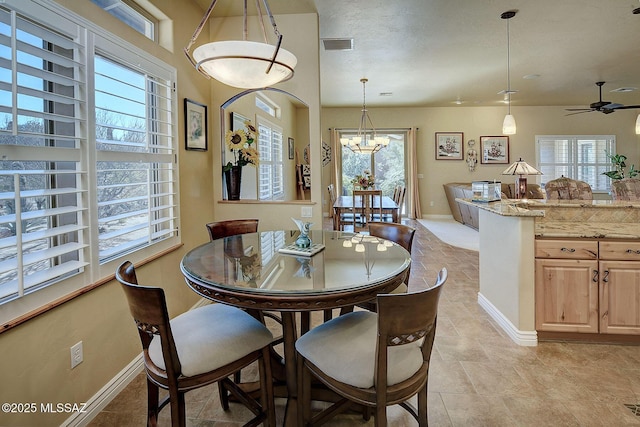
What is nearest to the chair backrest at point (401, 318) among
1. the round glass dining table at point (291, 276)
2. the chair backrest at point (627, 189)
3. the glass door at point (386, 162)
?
the round glass dining table at point (291, 276)

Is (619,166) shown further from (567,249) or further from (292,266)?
(292,266)

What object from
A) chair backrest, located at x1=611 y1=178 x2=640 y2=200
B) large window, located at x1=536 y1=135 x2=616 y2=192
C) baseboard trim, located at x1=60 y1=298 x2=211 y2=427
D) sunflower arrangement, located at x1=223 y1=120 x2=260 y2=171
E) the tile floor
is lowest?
the tile floor

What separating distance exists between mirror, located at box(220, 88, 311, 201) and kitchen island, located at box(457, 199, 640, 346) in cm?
243

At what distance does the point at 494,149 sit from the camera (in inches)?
368

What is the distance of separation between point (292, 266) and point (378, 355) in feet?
2.05

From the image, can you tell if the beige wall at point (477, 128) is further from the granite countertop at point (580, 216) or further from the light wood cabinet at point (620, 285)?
the light wood cabinet at point (620, 285)

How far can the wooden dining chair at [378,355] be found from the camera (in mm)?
1225

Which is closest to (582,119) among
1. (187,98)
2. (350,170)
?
(350,170)

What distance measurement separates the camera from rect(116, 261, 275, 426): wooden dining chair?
132 cm

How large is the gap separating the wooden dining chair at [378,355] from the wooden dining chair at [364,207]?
353 centimetres

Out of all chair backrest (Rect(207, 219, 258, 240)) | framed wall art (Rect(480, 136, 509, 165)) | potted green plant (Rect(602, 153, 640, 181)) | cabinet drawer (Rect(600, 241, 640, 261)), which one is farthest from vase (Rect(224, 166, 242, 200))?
potted green plant (Rect(602, 153, 640, 181))

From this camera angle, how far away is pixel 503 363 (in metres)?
2.37

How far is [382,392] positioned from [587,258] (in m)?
2.16

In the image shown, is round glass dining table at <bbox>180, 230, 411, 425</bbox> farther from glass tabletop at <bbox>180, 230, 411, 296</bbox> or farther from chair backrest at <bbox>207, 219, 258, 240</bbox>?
chair backrest at <bbox>207, 219, 258, 240</bbox>
